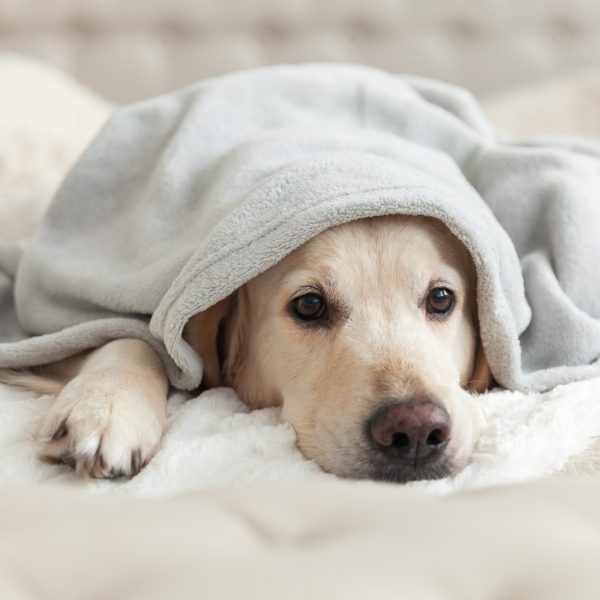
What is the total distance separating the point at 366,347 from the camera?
4.98ft

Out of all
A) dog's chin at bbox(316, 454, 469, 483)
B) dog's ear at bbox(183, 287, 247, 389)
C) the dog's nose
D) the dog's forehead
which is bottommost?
dog's ear at bbox(183, 287, 247, 389)

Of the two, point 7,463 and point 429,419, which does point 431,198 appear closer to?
point 429,419

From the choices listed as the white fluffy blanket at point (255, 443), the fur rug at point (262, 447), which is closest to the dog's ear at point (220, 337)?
the white fluffy blanket at point (255, 443)

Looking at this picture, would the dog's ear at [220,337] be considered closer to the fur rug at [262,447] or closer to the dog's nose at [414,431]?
the fur rug at [262,447]

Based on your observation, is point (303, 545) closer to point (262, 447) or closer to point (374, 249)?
point (262, 447)

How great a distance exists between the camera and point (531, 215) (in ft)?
6.62

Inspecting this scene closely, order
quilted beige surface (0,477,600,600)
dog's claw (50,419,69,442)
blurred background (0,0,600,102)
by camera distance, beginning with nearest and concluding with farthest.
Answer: quilted beige surface (0,477,600,600)
dog's claw (50,419,69,442)
blurred background (0,0,600,102)

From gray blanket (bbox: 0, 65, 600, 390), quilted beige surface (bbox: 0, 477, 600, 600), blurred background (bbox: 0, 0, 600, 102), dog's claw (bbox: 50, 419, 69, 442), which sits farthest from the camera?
blurred background (bbox: 0, 0, 600, 102)

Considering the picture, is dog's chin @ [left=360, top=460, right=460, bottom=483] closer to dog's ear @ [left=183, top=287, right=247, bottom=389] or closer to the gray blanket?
the gray blanket

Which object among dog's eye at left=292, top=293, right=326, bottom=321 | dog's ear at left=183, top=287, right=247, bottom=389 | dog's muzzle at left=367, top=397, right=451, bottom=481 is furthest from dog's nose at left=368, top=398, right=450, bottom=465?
dog's ear at left=183, top=287, right=247, bottom=389

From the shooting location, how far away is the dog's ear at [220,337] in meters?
1.80

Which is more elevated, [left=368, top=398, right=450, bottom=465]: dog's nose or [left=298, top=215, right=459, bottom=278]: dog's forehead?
A: [left=298, top=215, right=459, bottom=278]: dog's forehead

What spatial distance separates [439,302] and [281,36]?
107 inches

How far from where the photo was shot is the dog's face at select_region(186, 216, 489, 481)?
4.49 ft
